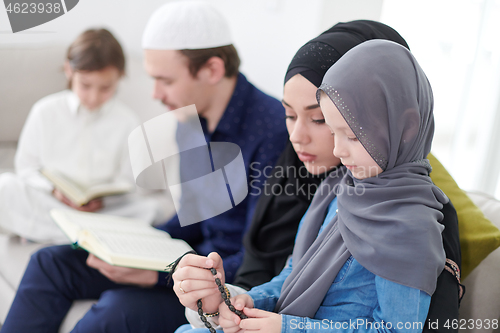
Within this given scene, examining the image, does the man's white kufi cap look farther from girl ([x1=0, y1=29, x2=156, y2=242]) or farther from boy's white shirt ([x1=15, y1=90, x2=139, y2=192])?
boy's white shirt ([x1=15, y1=90, x2=139, y2=192])

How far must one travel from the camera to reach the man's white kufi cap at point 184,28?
4.26 feet

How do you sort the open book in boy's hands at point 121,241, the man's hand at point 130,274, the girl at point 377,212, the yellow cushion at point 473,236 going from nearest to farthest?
the girl at point 377,212 → the yellow cushion at point 473,236 → the open book in boy's hands at point 121,241 → the man's hand at point 130,274

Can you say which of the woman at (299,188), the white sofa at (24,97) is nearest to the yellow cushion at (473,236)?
the woman at (299,188)

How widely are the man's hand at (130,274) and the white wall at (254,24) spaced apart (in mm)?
958

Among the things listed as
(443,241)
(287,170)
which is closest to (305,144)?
(287,170)

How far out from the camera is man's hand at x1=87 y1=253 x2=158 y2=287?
1194 mm

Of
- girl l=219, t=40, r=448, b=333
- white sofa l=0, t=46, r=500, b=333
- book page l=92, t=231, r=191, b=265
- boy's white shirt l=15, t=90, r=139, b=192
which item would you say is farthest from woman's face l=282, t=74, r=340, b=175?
boy's white shirt l=15, t=90, r=139, b=192

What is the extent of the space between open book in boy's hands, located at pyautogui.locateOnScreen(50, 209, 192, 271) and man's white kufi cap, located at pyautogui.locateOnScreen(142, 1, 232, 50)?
0.59 meters

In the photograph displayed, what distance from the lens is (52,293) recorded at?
1.23 m

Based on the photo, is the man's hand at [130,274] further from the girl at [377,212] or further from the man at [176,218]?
the girl at [377,212]

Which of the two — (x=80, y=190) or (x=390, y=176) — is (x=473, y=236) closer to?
(x=390, y=176)

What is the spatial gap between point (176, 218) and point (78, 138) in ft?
3.07

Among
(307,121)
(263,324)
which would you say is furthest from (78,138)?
(263,324)

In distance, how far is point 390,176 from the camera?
2.25ft
